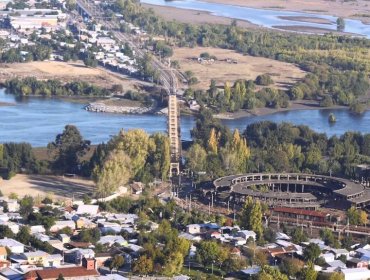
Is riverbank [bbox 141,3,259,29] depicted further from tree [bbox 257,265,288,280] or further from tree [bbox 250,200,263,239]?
tree [bbox 257,265,288,280]

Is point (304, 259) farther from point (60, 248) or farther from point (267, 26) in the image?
point (267, 26)

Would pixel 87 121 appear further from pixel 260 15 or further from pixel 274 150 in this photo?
pixel 260 15

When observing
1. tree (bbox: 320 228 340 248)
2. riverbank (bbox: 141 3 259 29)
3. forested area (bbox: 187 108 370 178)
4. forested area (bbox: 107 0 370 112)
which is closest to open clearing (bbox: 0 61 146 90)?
forested area (bbox: 107 0 370 112)

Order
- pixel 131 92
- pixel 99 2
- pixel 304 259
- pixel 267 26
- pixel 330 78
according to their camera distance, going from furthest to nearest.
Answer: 1. pixel 99 2
2. pixel 267 26
3. pixel 330 78
4. pixel 131 92
5. pixel 304 259

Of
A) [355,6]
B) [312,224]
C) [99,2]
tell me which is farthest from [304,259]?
[355,6]

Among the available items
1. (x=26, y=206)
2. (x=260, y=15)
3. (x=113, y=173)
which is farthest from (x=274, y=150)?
(x=260, y=15)

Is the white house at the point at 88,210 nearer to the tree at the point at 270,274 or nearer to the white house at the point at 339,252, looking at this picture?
the white house at the point at 339,252
